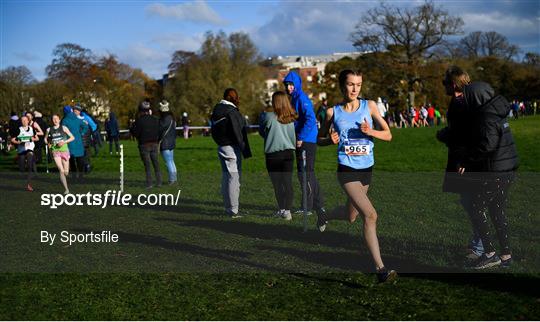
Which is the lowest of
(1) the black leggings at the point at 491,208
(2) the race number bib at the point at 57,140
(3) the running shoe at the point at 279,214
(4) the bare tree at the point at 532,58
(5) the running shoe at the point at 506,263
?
(5) the running shoe at the point at 506,263

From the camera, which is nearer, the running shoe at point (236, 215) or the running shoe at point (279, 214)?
the running shoe at point (279, 214)

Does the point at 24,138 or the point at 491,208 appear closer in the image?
the point at 491,208

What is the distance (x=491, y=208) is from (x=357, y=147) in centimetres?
157

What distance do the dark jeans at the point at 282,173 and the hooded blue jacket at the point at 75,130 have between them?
24.6ft

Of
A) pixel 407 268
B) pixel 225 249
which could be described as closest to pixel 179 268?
pixel 225 249

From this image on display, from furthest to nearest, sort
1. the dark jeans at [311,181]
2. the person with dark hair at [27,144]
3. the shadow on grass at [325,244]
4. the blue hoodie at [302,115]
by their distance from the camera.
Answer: the person with dark hair at [27,144], the blue hoodie at [302,115], the dark jeans at [311,181], the shadow on grass at [325,244]

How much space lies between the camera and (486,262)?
6895 millimetres

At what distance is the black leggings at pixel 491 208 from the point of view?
689 centimetres

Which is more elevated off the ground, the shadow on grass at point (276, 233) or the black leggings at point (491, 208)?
the black leggings at point (491, 208)

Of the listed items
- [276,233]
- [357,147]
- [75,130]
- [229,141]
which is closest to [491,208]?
[357,147]

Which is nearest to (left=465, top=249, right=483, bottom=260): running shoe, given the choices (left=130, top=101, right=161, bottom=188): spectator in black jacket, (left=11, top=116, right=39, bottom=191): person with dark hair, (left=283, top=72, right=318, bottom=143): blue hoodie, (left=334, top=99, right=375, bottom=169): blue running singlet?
(left=334, top=99, right=375, bottom=169): blue running singlet

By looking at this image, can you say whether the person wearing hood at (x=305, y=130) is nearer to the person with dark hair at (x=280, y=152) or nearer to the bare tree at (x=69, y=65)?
the person with dark hair at (x=280, y=152)

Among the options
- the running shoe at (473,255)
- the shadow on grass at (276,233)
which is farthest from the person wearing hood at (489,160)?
the shadow on grass at (276,233)

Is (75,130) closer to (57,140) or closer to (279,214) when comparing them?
(57,140)
